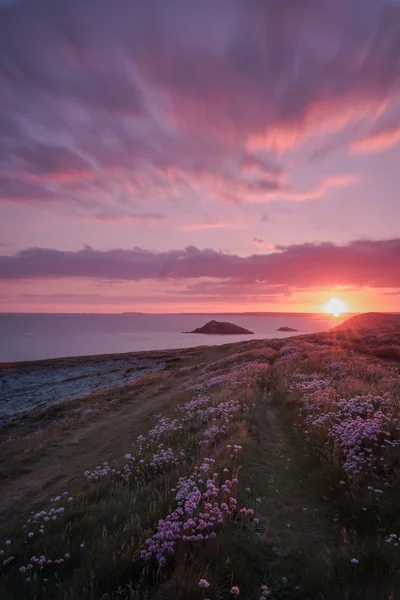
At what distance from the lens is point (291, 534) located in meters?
6.29

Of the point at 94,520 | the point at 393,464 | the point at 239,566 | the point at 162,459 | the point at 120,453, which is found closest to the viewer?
the point at 239,566

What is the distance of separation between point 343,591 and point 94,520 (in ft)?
15.4

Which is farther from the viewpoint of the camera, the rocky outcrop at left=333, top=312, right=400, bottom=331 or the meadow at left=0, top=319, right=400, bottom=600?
the rocky outcrop at left=333, top=312, right=400, bottom=331

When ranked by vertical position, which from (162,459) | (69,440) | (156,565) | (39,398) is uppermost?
(156,565)

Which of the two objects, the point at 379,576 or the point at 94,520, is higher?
the point at 379,576

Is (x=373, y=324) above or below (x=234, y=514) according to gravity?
below

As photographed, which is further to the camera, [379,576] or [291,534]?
[291,534]

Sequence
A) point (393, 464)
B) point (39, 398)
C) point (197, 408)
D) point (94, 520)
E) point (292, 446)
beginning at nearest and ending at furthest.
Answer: point (94, 520)
point (393, 464)
point (292, 446)
point (197, 408)
point (39, 398)

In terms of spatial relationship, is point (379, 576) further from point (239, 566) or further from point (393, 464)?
point (393, 464)

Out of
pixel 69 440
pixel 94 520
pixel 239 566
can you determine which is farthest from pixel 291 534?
pixel 69 440

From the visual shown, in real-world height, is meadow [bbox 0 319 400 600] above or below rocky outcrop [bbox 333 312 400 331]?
above

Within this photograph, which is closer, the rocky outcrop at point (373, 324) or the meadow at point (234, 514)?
the meadow at point (234, 514)

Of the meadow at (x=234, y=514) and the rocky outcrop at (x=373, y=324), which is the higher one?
the meadow at (x=234, y=514)

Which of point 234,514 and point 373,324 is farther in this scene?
point 373,324
